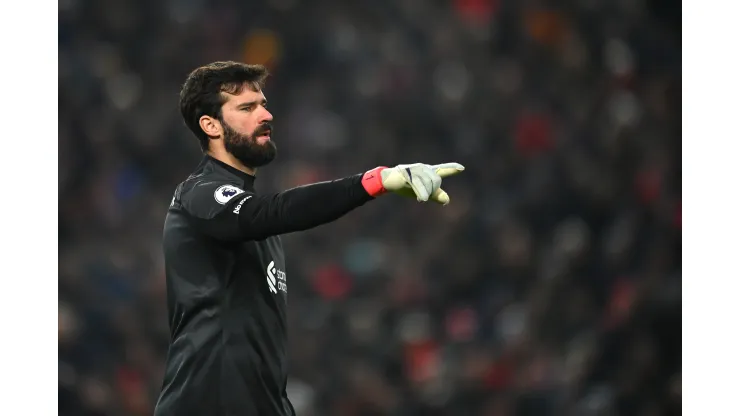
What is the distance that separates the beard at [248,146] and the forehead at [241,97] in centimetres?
3

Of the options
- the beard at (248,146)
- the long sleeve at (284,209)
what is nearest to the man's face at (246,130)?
the beard at (248,146)

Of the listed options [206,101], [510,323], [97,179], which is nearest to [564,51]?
[510,323]

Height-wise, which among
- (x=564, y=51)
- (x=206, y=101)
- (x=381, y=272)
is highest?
(x=564, y=51)

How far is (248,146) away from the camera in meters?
1.04

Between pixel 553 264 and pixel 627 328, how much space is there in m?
0.22

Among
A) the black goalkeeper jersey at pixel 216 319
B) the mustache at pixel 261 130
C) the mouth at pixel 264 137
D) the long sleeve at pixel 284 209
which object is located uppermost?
the mustache at pixel 261 130

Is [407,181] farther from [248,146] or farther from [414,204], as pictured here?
[414,204]

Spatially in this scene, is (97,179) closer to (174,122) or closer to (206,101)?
(174,122)

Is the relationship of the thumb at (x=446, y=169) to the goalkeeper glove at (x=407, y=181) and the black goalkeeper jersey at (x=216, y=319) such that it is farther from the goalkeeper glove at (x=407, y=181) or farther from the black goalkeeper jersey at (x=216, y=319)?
the black goalkeeper jersey at (x=216, y=319)

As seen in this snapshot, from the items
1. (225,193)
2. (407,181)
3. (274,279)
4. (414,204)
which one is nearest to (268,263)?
(274,279)

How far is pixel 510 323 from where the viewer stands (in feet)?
6.30

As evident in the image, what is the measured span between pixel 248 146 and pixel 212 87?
0.28 ft

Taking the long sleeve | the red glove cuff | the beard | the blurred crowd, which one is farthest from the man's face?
the blurred crowd

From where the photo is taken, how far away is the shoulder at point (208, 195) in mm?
948
